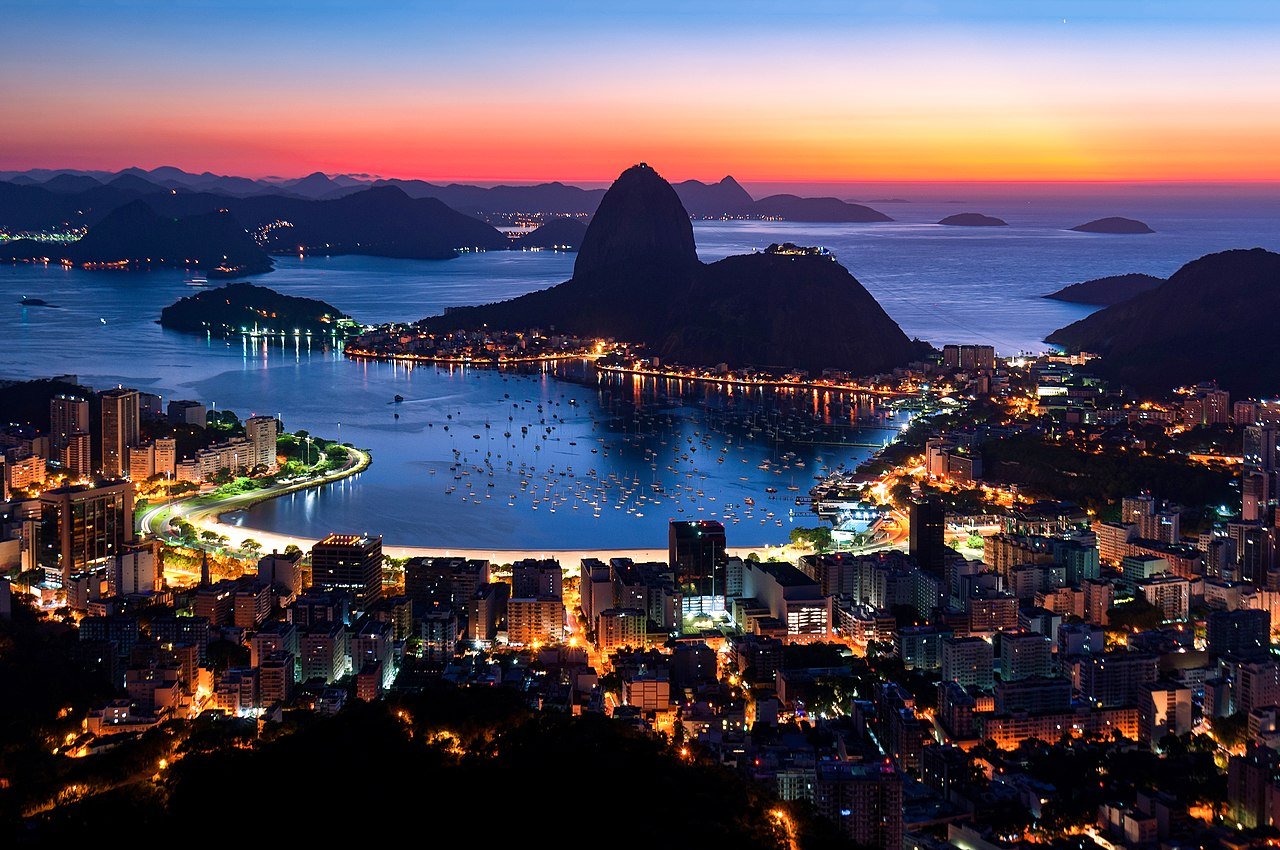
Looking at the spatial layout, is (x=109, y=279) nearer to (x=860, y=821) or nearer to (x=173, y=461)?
(x=173, y=461)

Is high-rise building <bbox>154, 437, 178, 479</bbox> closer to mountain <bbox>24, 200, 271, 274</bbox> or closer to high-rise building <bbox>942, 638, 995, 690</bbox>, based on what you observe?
high-rise building <bbox>942, 638, 995, 690</bbox>

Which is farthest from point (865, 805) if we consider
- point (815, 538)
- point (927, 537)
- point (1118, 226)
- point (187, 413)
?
point (1118, 226)

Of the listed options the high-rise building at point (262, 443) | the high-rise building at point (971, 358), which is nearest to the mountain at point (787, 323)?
the high-rise building at point (971, 358)

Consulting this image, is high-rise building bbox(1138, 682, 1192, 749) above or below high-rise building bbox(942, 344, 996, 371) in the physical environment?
below

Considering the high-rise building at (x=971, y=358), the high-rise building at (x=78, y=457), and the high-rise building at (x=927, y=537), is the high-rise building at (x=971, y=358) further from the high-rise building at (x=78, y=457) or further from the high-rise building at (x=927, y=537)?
the high-rise building at (x=78, y=457)

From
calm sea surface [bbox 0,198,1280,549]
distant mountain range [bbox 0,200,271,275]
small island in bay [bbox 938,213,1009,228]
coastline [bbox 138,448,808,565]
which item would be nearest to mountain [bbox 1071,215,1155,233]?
small island in bay [bbox 938,213,1009,228]

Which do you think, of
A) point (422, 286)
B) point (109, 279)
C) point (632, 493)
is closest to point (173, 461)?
point (632, 493)

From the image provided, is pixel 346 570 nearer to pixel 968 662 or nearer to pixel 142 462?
pixel 968 662
